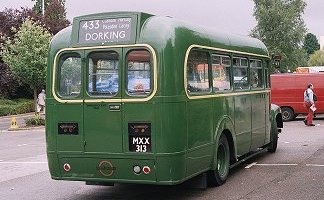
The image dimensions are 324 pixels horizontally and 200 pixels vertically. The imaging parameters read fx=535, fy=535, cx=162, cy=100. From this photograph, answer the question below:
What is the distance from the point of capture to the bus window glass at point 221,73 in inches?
368

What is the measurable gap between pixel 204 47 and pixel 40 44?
71.5 feet

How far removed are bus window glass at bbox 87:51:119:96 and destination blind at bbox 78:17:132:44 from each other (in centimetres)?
22

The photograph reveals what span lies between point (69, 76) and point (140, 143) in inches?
64.2

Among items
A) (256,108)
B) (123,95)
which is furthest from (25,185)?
(256,108)

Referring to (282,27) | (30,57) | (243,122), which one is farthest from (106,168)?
(282,27)

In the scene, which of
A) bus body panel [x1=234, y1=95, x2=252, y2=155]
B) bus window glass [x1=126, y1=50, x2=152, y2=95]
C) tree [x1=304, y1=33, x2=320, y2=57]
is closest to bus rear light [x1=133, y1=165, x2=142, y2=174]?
bus window glass [x1=126, y1=50, x2=152, y2=95]

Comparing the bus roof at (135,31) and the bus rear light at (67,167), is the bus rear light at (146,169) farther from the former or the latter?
the bus roof at (135,31)

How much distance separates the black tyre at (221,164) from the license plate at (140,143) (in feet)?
6.27

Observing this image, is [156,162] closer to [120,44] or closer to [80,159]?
[80,159]

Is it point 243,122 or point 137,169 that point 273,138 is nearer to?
point 243,122

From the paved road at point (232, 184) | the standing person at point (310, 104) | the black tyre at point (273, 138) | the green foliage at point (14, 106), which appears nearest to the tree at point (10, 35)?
the green foliage at point (14, 106)

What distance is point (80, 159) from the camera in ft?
26.3

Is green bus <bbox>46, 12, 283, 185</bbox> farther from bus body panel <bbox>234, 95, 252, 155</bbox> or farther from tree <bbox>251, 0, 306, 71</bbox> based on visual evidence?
tree <bbox>251, 0, 306, 71</bbox>

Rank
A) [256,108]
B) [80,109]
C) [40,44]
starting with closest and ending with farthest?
[80,109], [256,108], [40,44]
